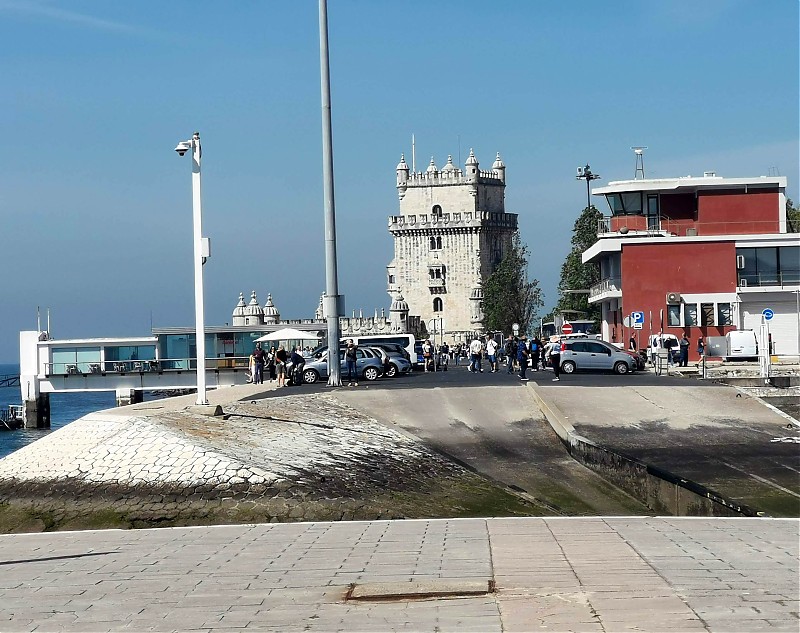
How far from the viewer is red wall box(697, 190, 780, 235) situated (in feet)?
193

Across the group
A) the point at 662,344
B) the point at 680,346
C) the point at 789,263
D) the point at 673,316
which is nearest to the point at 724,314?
the point at 673,316

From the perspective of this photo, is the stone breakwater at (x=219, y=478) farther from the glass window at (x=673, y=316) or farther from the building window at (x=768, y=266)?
the building window at (x=768, y=266)

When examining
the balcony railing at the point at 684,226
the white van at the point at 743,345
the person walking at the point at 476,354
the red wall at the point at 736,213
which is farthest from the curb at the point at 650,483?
the red wall at the point at 736,213

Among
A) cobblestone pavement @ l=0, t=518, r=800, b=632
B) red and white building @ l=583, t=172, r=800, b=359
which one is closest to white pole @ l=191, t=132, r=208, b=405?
cobblestone pavement @ l=0, t=518, r=800, b=632

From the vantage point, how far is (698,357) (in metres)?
55.1

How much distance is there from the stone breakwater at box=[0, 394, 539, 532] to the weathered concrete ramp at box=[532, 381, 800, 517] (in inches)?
169

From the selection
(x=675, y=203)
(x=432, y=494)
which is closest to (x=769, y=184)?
(x=675, y=203)

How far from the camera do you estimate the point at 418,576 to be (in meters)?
11.5

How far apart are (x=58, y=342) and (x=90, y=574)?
64.6 m

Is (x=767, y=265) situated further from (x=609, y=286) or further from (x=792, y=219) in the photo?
(x=792, y=219)

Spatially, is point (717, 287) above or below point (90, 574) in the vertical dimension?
above

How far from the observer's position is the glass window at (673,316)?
5612 centimetres

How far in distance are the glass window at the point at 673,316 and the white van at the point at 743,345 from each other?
18.6 feet

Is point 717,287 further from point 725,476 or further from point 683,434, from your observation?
point 725,476
